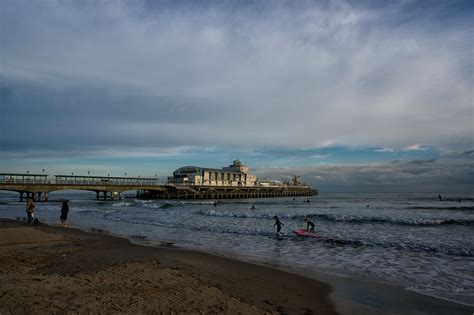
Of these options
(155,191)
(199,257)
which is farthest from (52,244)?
(155,191)

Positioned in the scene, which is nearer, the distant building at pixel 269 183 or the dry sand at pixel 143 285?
the dry sand at pixel 143 285

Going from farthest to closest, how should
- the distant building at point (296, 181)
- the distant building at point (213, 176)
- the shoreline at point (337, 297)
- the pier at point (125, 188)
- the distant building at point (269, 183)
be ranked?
the distant building at point (296, 181)
the distant building at point (269, 183)
the distant building at point (213, 176)
the pier at point (125, 188)
the shoreline at point (337, 297)

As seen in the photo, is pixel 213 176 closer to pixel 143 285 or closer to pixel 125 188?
pixel 125 188

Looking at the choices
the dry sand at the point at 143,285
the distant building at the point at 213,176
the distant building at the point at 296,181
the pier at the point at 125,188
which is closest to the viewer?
the dry sand at the point at 143,285

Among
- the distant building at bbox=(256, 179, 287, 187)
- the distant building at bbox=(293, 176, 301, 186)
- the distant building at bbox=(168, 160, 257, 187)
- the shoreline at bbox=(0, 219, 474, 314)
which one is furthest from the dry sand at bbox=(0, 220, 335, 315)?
the distant building at bbox=(293, 176, 301, 186)

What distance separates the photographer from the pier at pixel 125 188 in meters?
53.2

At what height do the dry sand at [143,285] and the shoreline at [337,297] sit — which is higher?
the dry sand at [143,285]

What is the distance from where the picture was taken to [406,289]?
8.17m

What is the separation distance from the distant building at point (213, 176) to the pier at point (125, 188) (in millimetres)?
3284

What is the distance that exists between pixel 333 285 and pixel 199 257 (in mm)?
4986

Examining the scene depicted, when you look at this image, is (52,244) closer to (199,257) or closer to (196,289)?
(199,257)

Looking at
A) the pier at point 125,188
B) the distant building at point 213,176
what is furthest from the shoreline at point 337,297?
the distant building at point 213,176

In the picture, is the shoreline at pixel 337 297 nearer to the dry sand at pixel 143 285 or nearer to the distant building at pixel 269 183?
the dry sand at pixel 143 285

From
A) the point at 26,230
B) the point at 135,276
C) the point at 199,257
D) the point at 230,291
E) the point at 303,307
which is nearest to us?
the point at 303,307
